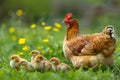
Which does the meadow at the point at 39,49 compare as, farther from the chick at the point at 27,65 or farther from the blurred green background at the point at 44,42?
the chick at the point at 27,65

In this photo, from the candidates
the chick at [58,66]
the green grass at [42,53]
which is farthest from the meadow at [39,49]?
the chick at [58,66]

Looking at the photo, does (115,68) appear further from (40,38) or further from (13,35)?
(13,35)

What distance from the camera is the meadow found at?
898cm

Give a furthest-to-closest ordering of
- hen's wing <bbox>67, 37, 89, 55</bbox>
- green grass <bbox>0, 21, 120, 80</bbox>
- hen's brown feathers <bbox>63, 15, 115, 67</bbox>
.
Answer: hen's wing <bbox>67, 37, 89, 55</bbox>, hen's brown feathers <bbox>63, 15, 115, 67</bbox>, green grass <bbox>0, 21, 120, 80</bbox>

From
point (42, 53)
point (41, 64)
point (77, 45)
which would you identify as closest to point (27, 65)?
point (41, 64)

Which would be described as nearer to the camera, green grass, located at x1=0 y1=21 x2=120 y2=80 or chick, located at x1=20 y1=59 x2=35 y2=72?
green grass, located at x1=0 y1=21 x2=120 y2=80

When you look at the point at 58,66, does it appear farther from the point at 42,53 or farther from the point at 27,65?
the point at 42,53

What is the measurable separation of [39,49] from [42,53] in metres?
0.43

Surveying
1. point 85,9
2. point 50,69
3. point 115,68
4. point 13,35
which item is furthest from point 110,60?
point 85,9

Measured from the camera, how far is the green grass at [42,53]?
8971mm

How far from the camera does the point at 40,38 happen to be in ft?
42.9

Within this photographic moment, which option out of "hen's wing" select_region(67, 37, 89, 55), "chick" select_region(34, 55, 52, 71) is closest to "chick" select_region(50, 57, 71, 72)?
"chick" select_region(34, 55, 52, 71)

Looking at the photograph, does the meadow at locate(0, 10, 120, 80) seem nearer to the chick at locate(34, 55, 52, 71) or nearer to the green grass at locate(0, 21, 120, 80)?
the green grass at locate(0, 21, 120, 80)

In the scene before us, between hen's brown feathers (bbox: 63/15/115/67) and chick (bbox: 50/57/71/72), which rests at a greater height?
hen's brown feathers (bbox: 63/15/115/67)
